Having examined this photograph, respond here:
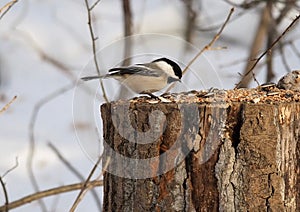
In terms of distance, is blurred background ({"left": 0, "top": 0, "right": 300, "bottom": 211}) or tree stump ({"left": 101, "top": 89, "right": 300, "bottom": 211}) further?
blurred background ({"left": 0, "top": 0, "right": 300, "bottom": 211})

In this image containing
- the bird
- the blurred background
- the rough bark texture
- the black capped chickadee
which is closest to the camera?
the rough bark texture

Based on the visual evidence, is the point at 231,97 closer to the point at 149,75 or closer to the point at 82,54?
the point at 149,75

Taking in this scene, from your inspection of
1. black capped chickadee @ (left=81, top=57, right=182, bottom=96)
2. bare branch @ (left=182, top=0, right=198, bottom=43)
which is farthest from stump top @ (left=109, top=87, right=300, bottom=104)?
bare branch @ (left=182, top=0, right=198, bottom=43)

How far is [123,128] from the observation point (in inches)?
57.9

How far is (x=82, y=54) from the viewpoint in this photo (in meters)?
5.26

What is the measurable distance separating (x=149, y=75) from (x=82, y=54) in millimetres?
3784

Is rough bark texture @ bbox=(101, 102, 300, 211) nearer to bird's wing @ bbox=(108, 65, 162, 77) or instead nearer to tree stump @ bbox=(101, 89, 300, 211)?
tree stump @ bbox=(101, 89, 300, 211)

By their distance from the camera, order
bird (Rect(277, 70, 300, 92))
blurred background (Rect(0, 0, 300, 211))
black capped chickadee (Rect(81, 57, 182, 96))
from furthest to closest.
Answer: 1. blurred background (Rect(0, 0, 300, 211))
2. bird (Rect(277, 70, 300, 92))
3. black capped chickadee (Rect(81, 57, 182, 96))

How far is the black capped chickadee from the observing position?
154cm

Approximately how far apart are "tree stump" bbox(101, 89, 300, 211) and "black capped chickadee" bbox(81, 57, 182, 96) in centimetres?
9

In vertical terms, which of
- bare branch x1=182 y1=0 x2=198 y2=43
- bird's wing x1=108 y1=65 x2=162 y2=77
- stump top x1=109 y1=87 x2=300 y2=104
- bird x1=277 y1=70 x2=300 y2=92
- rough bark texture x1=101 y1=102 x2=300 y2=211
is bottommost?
rough bark texture x1=101 y1=102 x2=300 y2=211

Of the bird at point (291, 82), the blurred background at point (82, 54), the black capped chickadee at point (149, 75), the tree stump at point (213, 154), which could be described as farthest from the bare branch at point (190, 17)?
the tree stump at point (213, 154)

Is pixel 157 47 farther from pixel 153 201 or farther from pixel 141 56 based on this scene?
pixel 153 201

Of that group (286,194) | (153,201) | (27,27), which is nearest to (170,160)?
(153,201)
